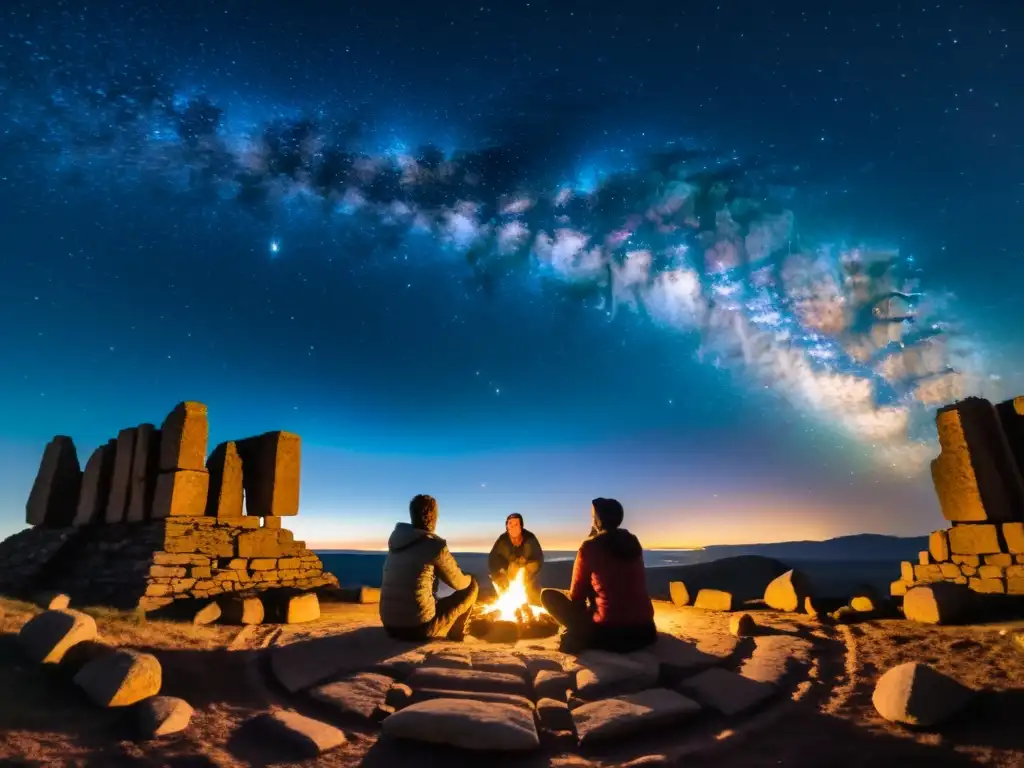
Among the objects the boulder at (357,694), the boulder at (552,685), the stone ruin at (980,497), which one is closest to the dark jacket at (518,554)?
the boulder at (552,685)

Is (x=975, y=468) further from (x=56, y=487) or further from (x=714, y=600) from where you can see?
(x=56, y=487)

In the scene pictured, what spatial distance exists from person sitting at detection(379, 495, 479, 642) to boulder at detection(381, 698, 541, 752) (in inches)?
89.1

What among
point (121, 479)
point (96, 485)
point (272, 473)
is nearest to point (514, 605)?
point (272, 473)

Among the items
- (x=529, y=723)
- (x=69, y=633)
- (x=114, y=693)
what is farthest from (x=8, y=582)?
(x=529, y=723)

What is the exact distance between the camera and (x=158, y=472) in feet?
37.2

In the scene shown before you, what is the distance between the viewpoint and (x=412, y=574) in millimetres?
6441

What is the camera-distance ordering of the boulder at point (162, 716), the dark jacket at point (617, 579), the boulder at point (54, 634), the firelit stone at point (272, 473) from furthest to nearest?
the firelit stone at point (272, 473), the dark jacket at point (617, 579), the boulder at point (54, 634), the boulder at point (162, 716)

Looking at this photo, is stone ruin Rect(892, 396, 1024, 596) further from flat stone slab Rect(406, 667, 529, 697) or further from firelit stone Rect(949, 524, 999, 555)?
flat stone slab Rect(406, 667, 529, 697)

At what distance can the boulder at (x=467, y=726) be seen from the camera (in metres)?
3.82

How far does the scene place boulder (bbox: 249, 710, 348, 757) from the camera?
3.86 m

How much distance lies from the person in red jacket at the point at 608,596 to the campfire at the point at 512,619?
1133mm

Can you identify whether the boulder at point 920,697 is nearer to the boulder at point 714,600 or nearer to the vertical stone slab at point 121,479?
the boulder at point 714,600

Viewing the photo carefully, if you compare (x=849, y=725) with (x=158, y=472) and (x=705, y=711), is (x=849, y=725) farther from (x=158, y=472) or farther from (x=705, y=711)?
Answer: (x=158, y=472)

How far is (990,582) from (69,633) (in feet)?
39.5
